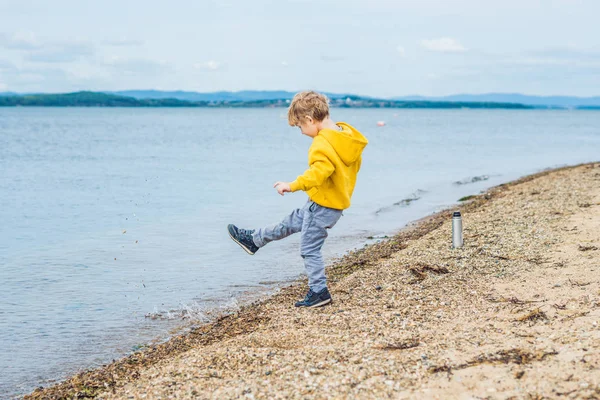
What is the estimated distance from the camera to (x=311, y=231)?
24.1 feet

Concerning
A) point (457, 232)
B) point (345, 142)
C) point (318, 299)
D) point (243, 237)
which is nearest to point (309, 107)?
point (345, 142)

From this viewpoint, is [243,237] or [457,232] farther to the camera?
[457,232]

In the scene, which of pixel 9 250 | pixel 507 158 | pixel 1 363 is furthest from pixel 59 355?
pixel 507 158

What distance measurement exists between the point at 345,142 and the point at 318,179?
52 cm

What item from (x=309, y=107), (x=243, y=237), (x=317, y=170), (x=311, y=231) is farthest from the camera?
(x=243, y=237)

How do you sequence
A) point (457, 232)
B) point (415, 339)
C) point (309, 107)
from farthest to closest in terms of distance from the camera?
point (457, 232)
point (309, 107)
point (415, 339)

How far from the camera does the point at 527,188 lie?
66.7 ft

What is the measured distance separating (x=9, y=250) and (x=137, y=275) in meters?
4.44

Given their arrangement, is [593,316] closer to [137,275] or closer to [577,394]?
[577,394]

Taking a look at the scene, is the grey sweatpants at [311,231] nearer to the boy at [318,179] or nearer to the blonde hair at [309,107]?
the boy at [318,179]

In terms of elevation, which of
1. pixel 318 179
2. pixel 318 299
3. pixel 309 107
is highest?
pixel 309 107

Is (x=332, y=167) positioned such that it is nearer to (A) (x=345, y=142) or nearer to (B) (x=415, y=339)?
(A) (x=345, y=142)

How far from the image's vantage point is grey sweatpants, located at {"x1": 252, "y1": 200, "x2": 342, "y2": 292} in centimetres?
729

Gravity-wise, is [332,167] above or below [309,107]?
below
